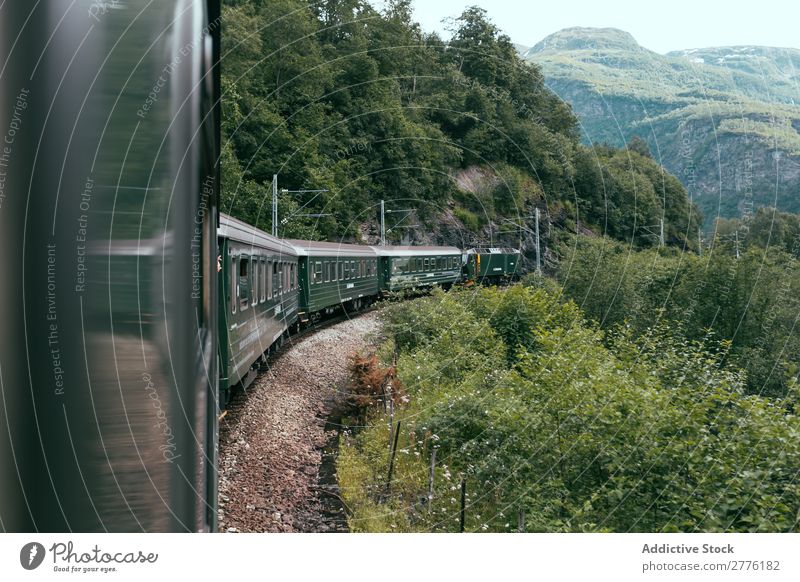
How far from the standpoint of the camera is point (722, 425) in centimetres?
666

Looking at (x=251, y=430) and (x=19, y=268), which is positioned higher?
(x=19, y=268)

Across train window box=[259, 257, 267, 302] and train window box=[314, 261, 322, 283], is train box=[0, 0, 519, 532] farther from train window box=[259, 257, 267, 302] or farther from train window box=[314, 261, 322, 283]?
train window box=[314, 261, 322, 283]

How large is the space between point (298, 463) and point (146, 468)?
785 centimetres

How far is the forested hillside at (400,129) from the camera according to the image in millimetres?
16422

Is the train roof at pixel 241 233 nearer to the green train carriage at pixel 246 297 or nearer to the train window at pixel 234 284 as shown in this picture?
the green train carriage at pixel 246 297

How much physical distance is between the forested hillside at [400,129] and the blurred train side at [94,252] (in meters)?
10.5

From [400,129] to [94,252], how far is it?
21015mm

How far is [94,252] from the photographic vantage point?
5.22 feet

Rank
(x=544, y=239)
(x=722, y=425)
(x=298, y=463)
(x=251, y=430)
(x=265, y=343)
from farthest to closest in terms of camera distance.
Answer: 1. (x=544, y=239)
2. (x=265, y=343)
3. (x=251, y=430)
4. (x=298, y=463)
5. (x=722, y=425)

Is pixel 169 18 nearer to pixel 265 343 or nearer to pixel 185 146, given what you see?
pixel 185 146

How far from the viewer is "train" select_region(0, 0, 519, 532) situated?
1.58 m

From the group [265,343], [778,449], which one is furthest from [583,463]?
[265,343]

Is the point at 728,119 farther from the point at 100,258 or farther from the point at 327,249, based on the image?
the point at 327,249

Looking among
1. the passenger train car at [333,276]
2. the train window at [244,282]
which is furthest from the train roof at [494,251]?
the train window at [244,282]
